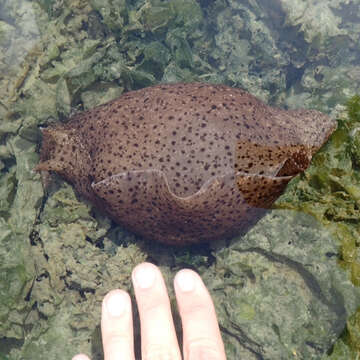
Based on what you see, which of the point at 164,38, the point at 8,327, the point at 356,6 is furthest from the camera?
the point at 356,6

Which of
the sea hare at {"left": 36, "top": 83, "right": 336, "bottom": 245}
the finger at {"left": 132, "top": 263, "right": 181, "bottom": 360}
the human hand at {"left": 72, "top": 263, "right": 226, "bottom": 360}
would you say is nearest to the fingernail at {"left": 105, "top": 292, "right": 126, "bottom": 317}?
the human hand at {"left": 72, "top": 263, "right": 226, "bottom": 360}

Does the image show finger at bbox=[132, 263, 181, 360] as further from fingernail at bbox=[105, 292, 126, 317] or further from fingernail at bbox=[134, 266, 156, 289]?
fingernail at bbox=[105, 292, 126, 317]

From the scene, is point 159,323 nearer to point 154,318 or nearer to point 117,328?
point 154,318

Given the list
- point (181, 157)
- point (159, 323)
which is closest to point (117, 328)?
point (159, 323)

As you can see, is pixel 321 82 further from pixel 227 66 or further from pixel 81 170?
pixel 81 170

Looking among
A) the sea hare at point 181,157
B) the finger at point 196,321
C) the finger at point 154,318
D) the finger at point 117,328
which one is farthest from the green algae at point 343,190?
the finger at point 117,328

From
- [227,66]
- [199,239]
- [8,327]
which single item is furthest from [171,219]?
[227,66]

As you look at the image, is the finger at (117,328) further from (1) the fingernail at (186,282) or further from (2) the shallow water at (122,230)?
(2) the shallow water at (122,230)
